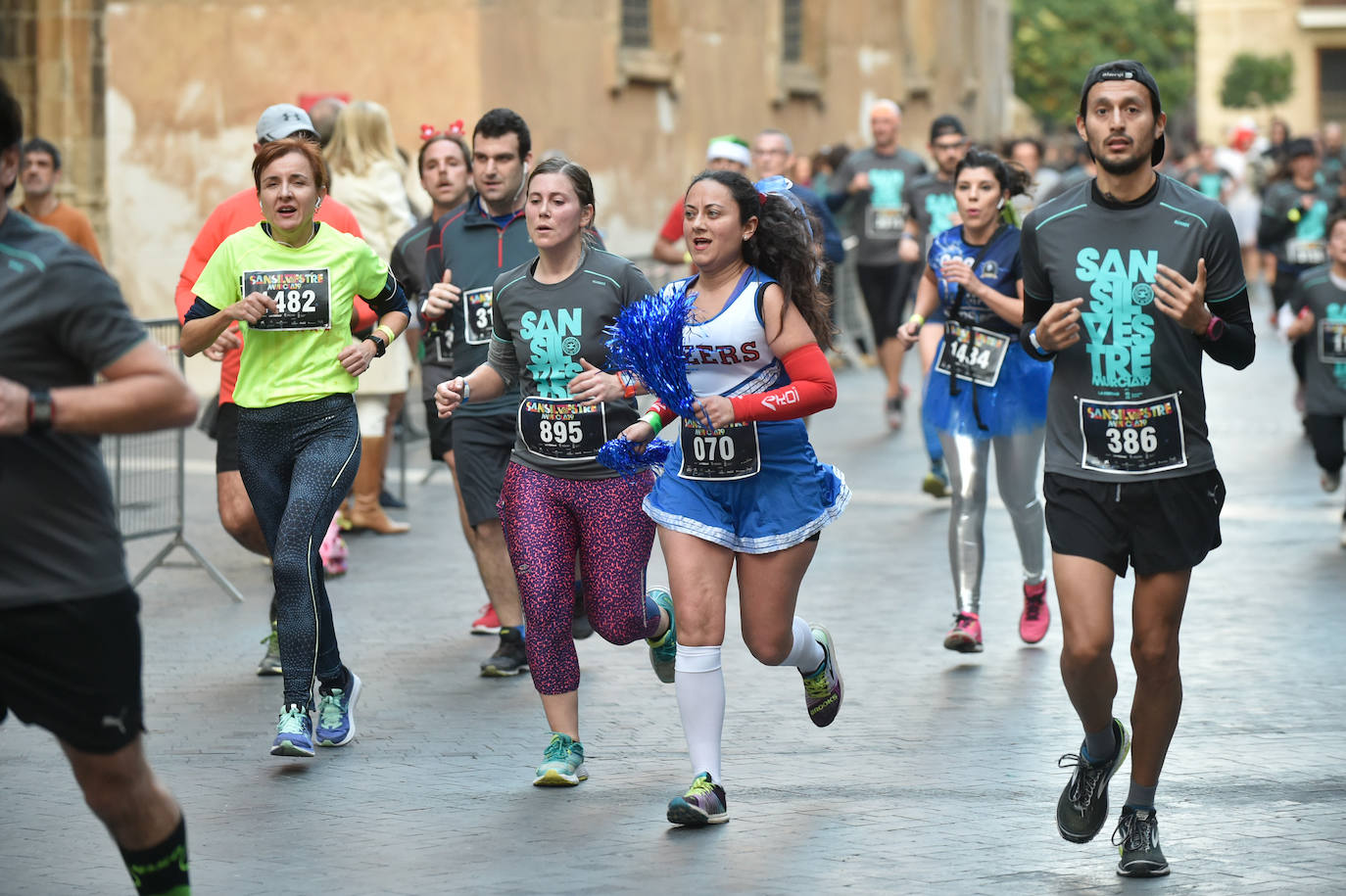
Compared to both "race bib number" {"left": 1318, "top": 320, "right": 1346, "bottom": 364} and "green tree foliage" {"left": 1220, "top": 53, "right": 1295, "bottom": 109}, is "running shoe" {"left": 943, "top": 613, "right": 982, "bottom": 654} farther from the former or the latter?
"green tree foliage" {"left": 1220, "top": 53, "right": 1295, "bottom": 109}

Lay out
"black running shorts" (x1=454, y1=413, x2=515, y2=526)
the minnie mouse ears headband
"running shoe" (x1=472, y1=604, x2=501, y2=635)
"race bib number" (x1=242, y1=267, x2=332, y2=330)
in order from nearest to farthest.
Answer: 1. "race bib number" (x1=242, y1=267, x2=332, y2=330)
2. "black running shorts" (x1=454, y1=413, x2=515, y2=526)
3. "running shoe" (x1=472, y1=604, x2=501, y2=635)
4. the minnie mouse ears headband

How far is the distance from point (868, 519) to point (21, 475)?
26.2ft

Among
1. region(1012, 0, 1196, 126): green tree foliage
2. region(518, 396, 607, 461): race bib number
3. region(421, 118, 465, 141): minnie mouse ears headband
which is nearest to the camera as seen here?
region(518, 396, 607, 461): race bib number

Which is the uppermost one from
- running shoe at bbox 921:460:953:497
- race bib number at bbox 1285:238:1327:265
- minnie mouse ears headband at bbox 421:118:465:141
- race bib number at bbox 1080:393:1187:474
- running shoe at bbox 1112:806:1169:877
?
minnie mouse ears headband at bbox 421:118:465:141

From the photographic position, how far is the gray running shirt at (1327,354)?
36.3 feet

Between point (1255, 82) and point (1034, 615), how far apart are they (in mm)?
53338

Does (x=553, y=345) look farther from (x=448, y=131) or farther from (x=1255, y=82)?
(x=1255, y=82)

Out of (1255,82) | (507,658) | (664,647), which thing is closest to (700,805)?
(664,647)

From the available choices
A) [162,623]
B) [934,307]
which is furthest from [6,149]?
[934,307]

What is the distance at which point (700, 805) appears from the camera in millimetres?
5734

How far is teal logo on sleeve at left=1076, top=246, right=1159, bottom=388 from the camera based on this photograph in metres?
5.29

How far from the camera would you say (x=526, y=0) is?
19.5 m

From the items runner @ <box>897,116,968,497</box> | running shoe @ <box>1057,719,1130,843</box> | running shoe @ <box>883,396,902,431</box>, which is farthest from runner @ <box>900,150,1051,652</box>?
running shoe @ <box>883,396,902,431</box>

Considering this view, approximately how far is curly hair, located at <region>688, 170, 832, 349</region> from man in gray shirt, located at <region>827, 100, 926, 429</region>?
30.2ft
